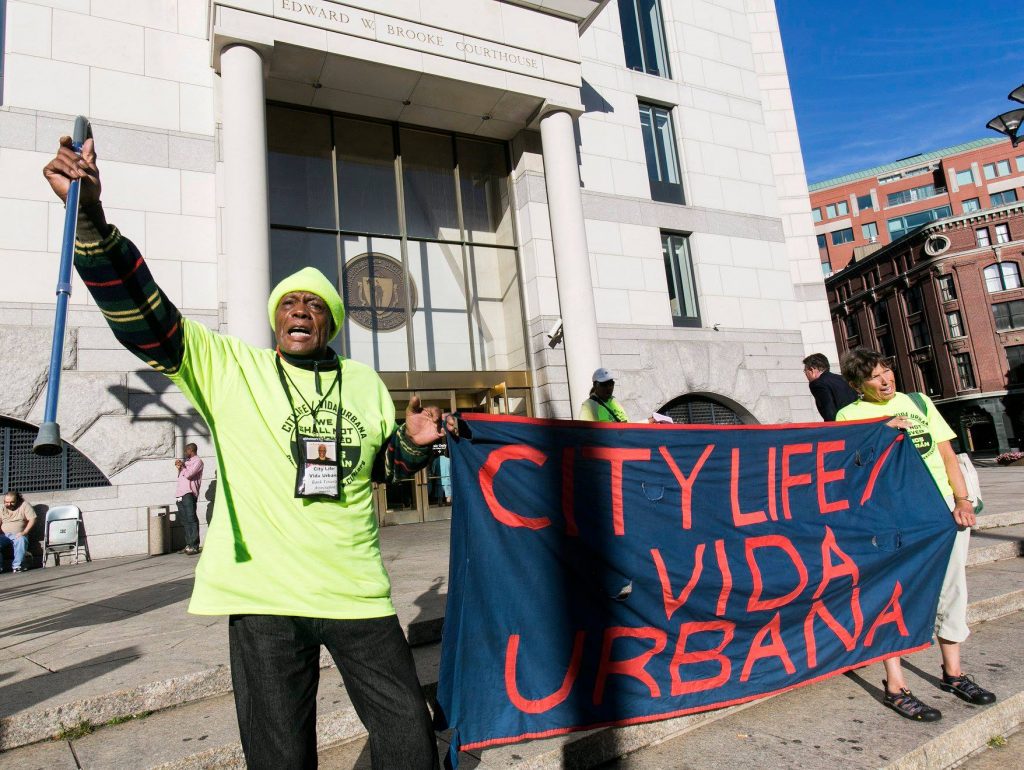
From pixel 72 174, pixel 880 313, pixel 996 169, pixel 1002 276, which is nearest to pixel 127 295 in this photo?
A: pixel 72 174

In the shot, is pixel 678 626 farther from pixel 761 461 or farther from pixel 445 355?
pixel 445 355

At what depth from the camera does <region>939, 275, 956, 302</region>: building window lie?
4512 cm

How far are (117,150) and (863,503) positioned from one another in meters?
11.6

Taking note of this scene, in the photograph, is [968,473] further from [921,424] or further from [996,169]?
[996,169]

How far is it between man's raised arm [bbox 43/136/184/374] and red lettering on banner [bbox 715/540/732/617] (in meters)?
3.01

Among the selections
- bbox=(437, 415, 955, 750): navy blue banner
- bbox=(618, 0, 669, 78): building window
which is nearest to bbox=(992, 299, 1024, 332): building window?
bbox=(618, 0, 669, 78): building window

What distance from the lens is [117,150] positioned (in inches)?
408


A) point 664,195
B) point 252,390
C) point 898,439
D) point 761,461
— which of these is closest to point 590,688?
point 761,461

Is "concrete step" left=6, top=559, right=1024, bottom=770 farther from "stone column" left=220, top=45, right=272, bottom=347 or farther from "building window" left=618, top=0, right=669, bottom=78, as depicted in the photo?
"building window" left=618, top=0, right=669, bottom=78

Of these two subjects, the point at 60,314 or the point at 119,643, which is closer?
the point at 60,314

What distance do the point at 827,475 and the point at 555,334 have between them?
8.58 metres

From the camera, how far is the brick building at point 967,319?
1678 inches

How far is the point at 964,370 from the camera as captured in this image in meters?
44.2

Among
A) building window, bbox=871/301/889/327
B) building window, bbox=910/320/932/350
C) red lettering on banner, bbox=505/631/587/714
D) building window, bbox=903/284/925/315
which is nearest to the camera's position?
red lettering on banner, bbox=505/631/587/714
